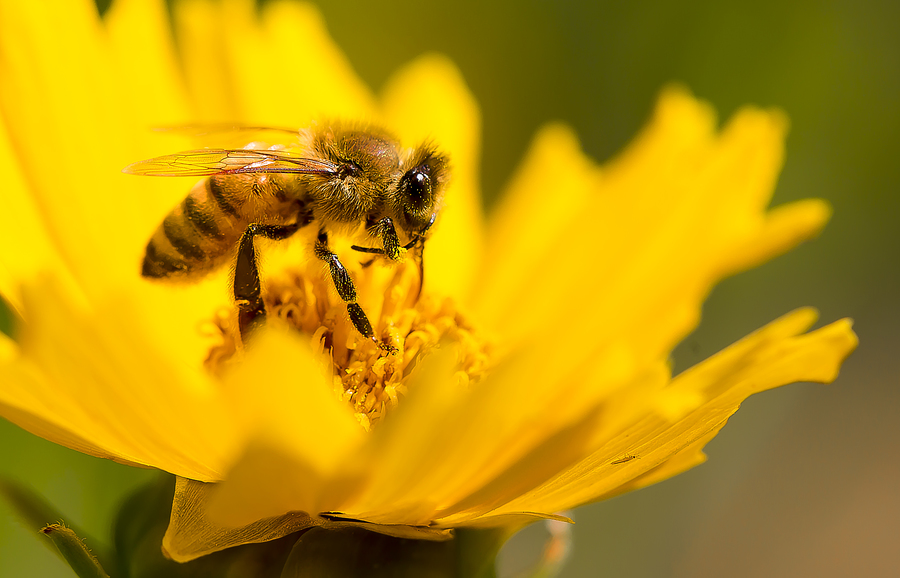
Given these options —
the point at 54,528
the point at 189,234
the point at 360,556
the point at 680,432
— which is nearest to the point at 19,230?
the point at 189,234

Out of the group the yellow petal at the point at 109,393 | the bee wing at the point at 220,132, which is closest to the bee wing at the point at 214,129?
the bee wing at the point at 220,132

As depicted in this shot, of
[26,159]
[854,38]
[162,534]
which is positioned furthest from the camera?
[854,38]

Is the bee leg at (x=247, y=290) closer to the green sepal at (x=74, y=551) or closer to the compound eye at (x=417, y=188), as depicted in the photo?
the compound eye at (x=417, y=188)

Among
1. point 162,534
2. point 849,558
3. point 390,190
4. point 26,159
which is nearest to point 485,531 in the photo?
point 162,534

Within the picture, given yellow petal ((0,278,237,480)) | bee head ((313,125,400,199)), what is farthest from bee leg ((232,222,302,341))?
yellow petal ((0,278,237,480))

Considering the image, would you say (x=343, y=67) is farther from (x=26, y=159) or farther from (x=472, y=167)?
(x=26, y=159)

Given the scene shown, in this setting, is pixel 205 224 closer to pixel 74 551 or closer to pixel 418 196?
pixel 418 196

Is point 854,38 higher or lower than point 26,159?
higher
